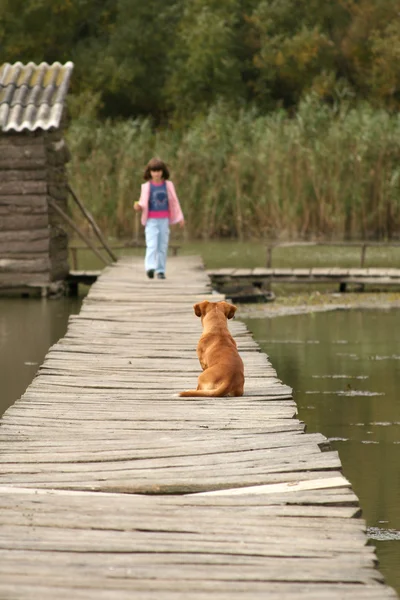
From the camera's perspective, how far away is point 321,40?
4322 centimetres

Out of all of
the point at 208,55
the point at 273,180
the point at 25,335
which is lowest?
the point at 25,335

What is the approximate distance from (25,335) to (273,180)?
12.1 metres

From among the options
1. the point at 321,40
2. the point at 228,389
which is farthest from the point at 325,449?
the point at 321,40

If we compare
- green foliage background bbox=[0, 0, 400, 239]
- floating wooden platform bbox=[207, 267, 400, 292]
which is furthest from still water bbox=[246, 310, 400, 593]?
green foliage background bbox=[0, 0, 400, 239]

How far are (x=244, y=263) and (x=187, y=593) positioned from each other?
19513 mm

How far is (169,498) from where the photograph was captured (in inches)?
224

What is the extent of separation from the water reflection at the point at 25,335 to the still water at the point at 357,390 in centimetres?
250

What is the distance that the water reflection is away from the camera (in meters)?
12.2

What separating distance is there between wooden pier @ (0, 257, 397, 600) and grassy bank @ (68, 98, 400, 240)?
1755 centimetres

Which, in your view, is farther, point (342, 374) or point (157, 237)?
point (157, 237)

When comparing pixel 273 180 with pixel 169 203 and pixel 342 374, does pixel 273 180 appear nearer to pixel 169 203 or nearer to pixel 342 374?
pixel 169 203

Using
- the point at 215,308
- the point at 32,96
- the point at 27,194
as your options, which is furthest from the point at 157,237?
the point at 215,308

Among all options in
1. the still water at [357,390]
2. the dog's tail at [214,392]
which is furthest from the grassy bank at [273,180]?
the dog's tail at [214,392]

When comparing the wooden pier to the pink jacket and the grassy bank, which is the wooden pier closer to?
the pink jacket
